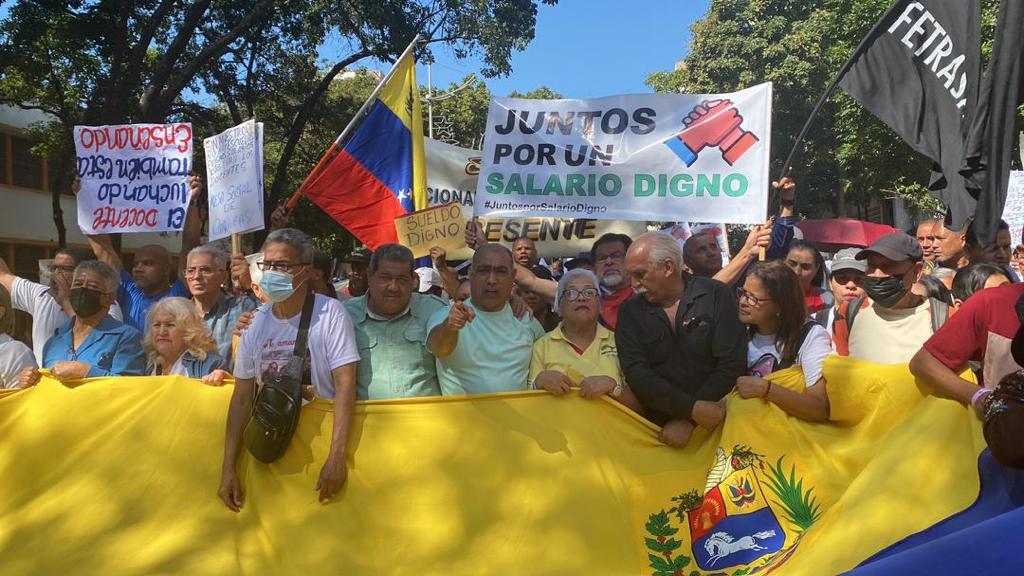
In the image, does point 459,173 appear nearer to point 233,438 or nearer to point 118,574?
point 233,438

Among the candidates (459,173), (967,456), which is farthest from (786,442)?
(459,173)

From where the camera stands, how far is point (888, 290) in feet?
14.3

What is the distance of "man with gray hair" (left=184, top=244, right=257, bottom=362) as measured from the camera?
5.17m

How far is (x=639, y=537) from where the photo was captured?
3625mm

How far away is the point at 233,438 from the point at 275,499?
34cm

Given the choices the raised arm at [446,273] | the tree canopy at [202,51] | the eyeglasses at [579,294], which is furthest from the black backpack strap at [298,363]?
the tree canopy at [202,51]

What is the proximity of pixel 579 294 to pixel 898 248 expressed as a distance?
162 centimetres

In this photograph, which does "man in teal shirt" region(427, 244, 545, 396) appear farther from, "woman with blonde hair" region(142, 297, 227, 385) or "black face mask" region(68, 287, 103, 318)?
"black face mask" region(68, 287, 103, 318)

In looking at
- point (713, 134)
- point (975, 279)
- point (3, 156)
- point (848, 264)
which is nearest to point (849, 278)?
point (848, 264)

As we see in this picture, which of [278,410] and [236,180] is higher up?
[236,180]

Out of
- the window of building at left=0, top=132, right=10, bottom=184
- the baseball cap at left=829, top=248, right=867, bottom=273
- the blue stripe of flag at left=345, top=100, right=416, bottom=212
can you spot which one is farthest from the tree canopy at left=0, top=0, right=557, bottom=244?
the baseball cap at left=829, top=248, right=867, bottom=273

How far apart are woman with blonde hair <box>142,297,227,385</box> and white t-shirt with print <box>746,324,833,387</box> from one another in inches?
106

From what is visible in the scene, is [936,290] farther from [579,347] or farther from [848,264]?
[579,347]

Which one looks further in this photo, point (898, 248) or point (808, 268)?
point (808, 268)
